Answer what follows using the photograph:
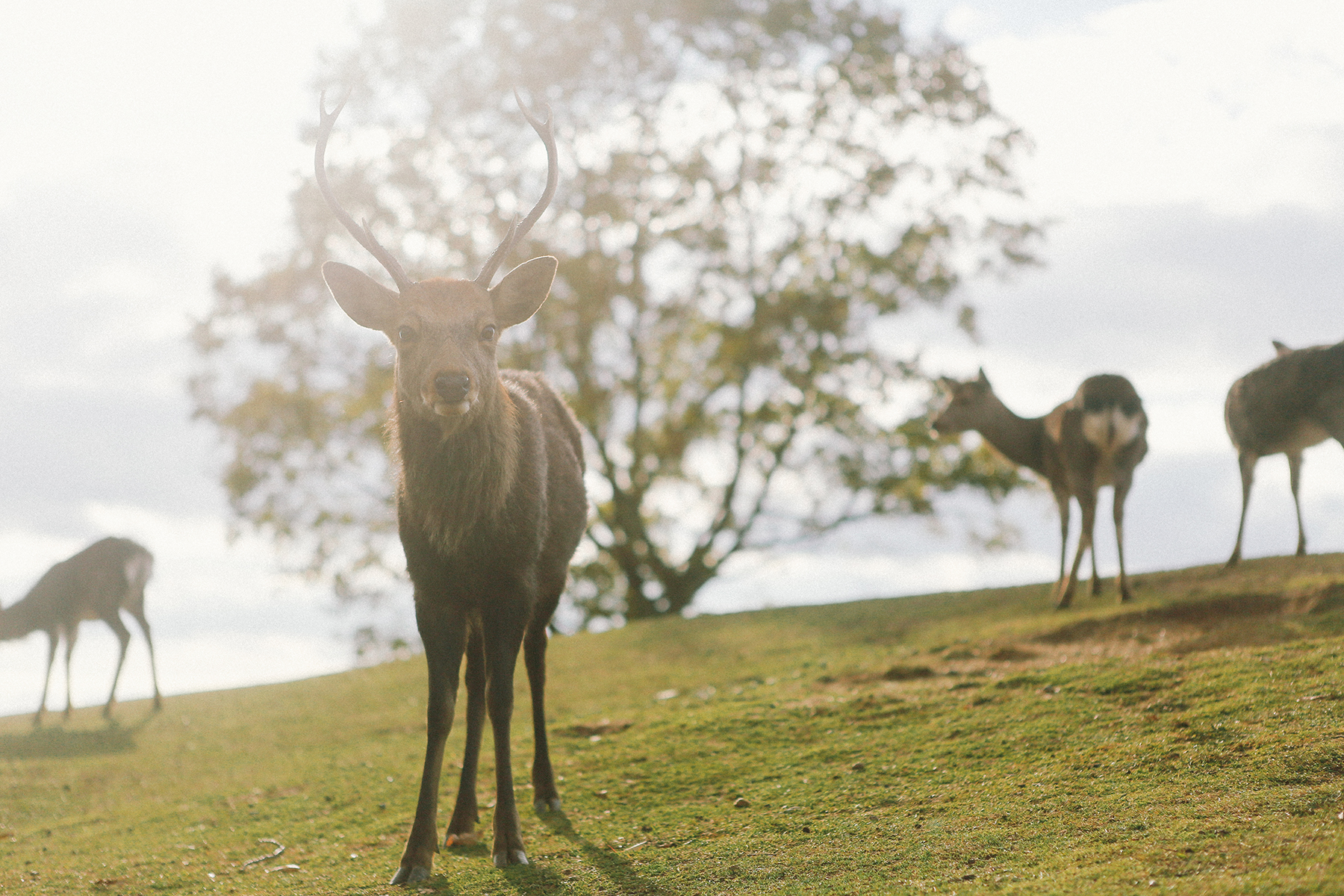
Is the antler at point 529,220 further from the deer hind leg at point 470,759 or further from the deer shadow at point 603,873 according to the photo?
the deer shadow at point 603,873

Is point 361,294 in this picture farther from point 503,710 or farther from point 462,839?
point 462,839

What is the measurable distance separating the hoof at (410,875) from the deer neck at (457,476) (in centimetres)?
137

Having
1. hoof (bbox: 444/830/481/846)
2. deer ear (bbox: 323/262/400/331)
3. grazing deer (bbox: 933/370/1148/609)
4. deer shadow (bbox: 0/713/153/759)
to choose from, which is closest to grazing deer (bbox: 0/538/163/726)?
deer shadow (bbox: 0/713/153/759)

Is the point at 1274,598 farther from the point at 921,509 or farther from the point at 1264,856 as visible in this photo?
the point at 921,509

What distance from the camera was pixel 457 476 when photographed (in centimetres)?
512

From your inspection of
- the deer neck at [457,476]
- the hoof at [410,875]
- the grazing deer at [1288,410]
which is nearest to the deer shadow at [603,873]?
the hoof at [410,875]

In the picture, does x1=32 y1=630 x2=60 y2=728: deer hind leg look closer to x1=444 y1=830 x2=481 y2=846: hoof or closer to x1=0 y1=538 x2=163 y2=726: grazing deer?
x1=0 y1=538 x2=163 y2=726: grazing deer

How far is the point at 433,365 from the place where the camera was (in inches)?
189

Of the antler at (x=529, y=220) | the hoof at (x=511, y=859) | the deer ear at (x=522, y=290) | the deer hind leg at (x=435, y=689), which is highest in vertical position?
the antler at (x=529, y=220)

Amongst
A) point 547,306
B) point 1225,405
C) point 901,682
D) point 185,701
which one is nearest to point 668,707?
point 901,682

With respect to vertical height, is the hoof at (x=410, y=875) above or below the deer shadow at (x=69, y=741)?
below

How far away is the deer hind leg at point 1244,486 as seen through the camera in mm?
11234

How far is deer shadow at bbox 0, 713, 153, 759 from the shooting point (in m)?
11.1

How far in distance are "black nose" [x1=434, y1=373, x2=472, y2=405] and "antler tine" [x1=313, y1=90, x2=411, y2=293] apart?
0.72m
